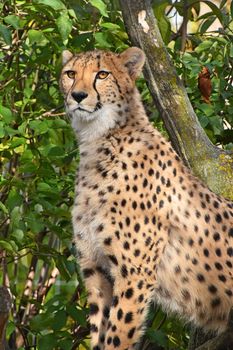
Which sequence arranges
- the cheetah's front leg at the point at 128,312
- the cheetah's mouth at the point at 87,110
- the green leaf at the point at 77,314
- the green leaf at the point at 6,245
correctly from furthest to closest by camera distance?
the green leaf at the point at 77,314, the green leaf at the point at 6,245, the cheetah's mouth at the point at 87,110, the cheetah's front leg at the point at 128,312

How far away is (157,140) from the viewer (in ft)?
20.8

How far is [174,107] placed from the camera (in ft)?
21.7

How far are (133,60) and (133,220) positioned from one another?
1.00m

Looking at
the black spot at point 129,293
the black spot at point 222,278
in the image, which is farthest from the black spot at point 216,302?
the black spot at point 129,293

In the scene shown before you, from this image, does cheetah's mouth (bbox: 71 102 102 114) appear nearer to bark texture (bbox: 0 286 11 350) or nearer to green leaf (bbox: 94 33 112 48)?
green leaf (bbox: 94 33 112 48)

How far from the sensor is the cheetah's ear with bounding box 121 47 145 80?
6.42 metres

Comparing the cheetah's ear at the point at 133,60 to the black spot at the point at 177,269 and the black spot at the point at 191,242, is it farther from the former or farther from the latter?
the black spot at the point at 177,269

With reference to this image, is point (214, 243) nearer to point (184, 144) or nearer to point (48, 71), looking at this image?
point (184, 144)

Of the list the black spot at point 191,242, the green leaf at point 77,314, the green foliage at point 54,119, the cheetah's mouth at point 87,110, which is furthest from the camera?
the green leaf at point 77,314

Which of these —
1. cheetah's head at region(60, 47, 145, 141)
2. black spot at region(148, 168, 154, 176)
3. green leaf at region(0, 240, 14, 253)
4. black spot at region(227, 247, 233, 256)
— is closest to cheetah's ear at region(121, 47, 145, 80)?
cheetah's head at region(60, 47, 145, 141)

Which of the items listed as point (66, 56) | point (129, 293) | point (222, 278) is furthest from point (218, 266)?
point (66, 56)

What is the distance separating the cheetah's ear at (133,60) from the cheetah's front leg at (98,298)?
1192 mm

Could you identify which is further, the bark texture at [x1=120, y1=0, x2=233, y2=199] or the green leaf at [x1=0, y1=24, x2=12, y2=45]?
the green leaf at [x1=0, y1=24, x2=12, y2=45]

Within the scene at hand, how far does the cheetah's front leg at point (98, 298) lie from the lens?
249 inches
